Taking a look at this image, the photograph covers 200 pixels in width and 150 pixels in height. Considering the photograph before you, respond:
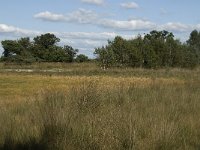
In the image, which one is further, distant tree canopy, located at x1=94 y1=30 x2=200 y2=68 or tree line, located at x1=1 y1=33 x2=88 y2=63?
tree line, located at x1=1 y1=33 x2=88 y2=63

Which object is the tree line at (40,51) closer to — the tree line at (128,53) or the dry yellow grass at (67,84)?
the tree line at (128,53)

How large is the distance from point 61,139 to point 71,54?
77.7 metres

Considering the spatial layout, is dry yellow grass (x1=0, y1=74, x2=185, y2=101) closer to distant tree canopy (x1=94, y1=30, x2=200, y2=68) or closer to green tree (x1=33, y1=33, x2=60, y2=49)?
distant tree canopy (x1=94, y1=30, x2=200, y2=68)

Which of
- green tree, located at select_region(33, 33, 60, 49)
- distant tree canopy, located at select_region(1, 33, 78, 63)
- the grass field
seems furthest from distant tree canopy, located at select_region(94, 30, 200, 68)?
the grass field

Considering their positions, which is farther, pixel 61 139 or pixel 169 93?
pixel 169 93

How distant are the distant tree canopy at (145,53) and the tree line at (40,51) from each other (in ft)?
62.7

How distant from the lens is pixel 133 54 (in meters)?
61.2

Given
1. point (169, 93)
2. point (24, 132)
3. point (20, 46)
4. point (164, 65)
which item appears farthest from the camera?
A: point (20, 46)

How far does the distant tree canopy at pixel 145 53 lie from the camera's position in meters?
60.9

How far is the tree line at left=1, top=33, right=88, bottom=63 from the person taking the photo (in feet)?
274

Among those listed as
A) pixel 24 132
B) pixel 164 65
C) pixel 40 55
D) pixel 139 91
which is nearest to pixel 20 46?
pixel 40 55

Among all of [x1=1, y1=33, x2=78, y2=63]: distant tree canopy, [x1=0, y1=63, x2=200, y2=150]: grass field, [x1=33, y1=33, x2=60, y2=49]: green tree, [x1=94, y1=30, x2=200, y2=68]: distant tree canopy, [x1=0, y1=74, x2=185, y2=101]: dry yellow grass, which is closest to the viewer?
[x1=0, y1=63, x2=200, y2=150]: grass field

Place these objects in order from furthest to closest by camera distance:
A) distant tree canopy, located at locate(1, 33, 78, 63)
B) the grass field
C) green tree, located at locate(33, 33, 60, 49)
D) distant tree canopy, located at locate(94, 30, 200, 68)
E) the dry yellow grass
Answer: green tree, located at locate(33, 33, 60, 49) → distant tree canopy, located at locate(1, 33, 78, 63) → distant tree canopy, located at locate(94, 30, 200, 68) → the dry yellow grass → the grass field

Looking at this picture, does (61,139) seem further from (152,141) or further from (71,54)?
(71,54)
